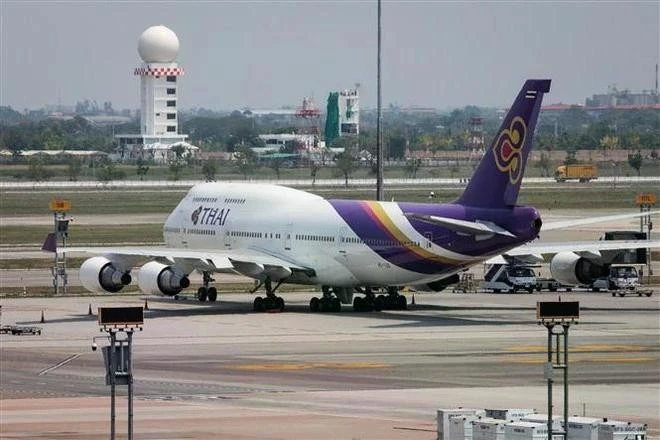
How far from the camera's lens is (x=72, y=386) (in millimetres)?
51625

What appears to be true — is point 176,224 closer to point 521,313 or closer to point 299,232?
point 299,232

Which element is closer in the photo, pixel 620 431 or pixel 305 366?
pixel 620 431

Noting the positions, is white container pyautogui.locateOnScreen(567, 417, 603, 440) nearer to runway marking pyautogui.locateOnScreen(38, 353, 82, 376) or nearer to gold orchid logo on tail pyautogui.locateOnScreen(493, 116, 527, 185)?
runway marking pyautogui.locateOnScreen(38, 353, 82, 376)

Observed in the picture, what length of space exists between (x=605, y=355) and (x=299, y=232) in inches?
857

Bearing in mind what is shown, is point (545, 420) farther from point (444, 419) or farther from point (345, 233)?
point (345, 233)

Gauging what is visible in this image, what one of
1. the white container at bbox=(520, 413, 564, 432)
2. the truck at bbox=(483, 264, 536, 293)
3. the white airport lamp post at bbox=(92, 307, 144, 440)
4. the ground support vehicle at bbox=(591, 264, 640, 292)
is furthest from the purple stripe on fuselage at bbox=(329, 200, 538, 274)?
the white airport lamp post at bbox=(92, 307, 144, 440)

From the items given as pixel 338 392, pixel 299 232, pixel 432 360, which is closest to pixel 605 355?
pixel 432 360

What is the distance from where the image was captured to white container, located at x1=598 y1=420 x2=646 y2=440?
126 ft

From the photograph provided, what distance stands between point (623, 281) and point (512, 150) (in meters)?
20.1

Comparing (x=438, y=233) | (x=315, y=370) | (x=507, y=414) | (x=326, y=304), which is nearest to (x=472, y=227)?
(x=438, y=233)

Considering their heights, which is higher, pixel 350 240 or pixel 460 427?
pixel 350 240

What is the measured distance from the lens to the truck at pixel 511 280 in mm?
88562

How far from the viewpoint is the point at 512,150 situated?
6888 cm

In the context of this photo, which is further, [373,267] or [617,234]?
[617,234]
